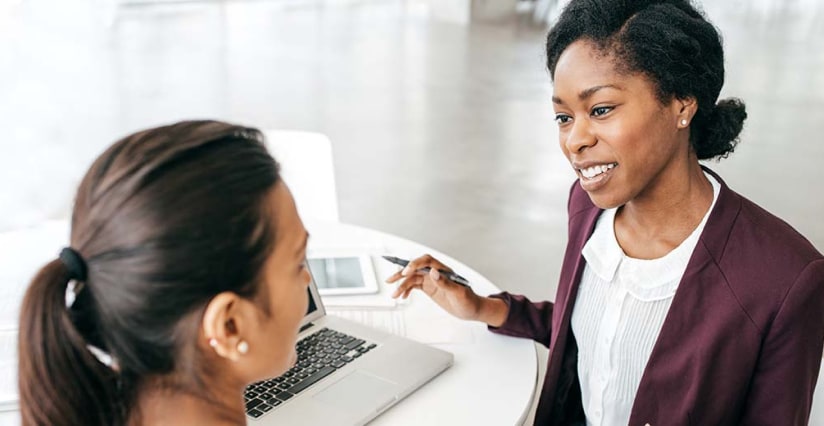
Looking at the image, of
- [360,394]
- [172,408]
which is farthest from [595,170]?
[172,408]

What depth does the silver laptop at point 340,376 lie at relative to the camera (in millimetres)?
1271

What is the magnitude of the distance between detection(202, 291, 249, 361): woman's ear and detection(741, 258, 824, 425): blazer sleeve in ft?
2.78

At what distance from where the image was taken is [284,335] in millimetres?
947

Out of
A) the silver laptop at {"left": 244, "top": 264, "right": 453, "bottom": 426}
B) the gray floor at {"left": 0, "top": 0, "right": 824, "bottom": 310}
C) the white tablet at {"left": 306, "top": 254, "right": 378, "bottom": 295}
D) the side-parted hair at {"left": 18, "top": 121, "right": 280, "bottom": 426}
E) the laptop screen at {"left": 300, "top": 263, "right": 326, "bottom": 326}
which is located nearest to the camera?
the side-parted hair at {"left": 18, "top": 121, "right": 280, "bottom": 426}

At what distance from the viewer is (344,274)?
69.4 inches

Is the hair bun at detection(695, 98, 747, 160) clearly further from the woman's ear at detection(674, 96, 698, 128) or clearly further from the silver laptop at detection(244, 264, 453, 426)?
the silver laptop at detection(244, 264, 453, 426)

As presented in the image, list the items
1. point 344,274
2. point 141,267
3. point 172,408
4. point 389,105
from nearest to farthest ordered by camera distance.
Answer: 1. point 141,267
2. point 172,408
3. point 344,274
4. point 389,105

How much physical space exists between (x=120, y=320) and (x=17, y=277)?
101 cm

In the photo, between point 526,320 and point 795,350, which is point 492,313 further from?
point 795,350

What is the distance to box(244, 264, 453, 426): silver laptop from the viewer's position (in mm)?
1271

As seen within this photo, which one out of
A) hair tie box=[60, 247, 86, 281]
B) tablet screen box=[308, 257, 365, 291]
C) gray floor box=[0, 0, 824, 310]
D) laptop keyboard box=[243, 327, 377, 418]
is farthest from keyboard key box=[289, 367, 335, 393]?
gray floor box=[0, 0, 824, 310]

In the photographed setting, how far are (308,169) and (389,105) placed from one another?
3196mm

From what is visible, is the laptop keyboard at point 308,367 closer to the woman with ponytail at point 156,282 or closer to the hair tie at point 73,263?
the woman with ponytail at point 156,282

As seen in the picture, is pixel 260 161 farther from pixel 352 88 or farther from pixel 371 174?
pixel 352 88
